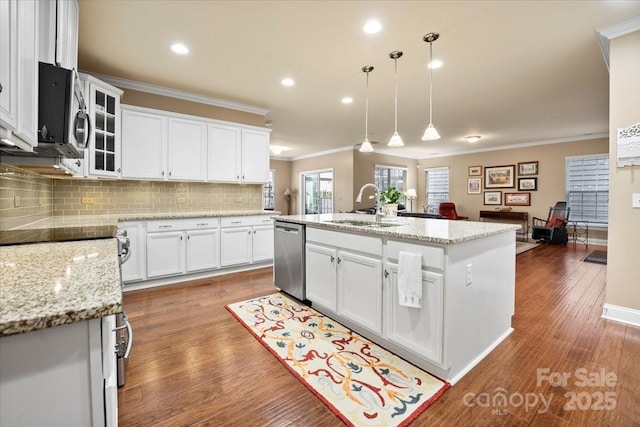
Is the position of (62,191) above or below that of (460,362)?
above

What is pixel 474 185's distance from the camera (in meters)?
9.08

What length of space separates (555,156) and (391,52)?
694cm

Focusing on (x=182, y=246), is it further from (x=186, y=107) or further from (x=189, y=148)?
(x=186, y=107)

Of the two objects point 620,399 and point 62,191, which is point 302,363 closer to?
point 620,399

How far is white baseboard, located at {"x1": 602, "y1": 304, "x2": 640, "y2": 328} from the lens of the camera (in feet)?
8.63

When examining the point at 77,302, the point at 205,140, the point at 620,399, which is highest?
the point at 205,140

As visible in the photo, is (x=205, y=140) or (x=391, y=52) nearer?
(x=391, y=52)

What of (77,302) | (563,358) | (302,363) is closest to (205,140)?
(302,363)

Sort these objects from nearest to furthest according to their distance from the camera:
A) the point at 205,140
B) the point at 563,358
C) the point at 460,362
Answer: the point at 460,362
the point at 563,358
the point at 205,140

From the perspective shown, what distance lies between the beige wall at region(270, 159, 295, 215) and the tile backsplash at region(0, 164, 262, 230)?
528 centimetres

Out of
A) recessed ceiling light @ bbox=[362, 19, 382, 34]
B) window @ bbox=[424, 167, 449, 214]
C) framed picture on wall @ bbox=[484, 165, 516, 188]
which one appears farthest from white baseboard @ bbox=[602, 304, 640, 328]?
window @ bbox=[424, 167, 449, 214]

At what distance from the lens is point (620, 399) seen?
1.72 meters

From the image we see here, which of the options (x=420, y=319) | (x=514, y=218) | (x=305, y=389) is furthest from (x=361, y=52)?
(x=514, y=218)

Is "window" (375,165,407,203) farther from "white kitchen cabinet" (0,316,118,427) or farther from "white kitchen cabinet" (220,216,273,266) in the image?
"white kitchen cabinet" (0,316,118,427)
